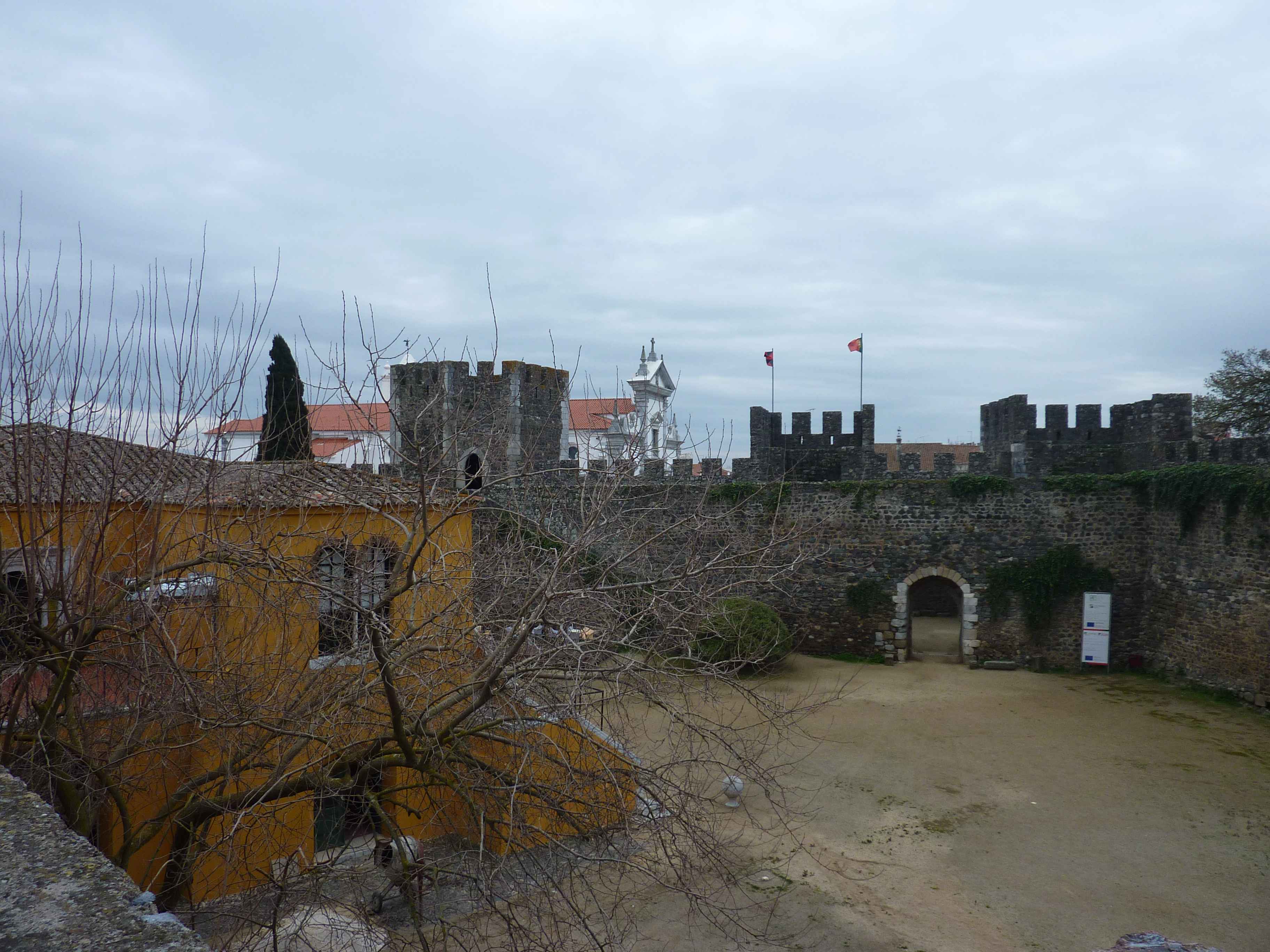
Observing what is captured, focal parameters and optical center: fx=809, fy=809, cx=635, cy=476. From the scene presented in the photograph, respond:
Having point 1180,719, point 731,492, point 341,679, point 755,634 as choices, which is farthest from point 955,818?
point 731,492

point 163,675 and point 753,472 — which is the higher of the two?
point 753,472

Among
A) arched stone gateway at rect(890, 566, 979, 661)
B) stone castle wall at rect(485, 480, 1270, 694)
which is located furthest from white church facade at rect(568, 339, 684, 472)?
arched stone gateway at rect(890, 566, 979, 661)

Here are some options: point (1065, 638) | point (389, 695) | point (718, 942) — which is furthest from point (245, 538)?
point (1065, 638)

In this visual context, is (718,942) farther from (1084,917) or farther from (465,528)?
(465,528)

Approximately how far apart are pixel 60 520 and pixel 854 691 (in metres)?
11.6

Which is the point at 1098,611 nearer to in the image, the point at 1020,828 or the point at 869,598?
the point at 869,598

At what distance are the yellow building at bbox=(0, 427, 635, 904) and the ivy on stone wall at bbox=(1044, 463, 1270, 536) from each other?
1169cm

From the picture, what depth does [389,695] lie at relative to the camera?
3.71m

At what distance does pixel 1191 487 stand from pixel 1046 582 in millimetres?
2734

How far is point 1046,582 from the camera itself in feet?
47.3

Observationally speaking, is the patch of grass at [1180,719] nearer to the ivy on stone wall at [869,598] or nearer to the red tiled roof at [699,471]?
the ivy on stone wall at [869,598]

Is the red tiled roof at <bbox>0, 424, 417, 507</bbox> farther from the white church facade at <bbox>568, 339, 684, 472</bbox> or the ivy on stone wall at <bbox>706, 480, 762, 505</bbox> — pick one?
the ivy on stone wall at <bbox>706, 480, 762, 505</bbox>

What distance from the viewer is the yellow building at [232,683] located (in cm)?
406

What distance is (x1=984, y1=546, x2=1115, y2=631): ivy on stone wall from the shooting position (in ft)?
47.2
